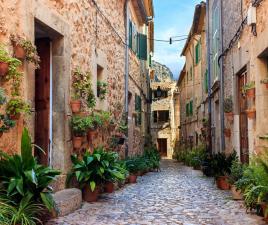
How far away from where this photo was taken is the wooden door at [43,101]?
6961 millimetres

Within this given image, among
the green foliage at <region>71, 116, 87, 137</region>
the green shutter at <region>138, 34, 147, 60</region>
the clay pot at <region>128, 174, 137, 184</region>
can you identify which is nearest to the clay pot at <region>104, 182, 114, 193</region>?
the green foliage at <region>71, 116, 87, 137</region>

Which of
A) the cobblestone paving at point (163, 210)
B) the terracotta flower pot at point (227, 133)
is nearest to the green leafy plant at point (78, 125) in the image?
the cobblestone paving at point (163, 210)

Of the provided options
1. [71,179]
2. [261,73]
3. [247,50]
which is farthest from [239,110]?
[71,179]

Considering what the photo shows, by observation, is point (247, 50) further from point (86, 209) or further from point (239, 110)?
point (86, 209)

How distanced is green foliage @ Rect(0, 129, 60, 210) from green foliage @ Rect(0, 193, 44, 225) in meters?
0.07

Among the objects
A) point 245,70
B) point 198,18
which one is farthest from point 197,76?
point 245,70

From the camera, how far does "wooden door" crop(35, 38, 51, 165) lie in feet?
22.8

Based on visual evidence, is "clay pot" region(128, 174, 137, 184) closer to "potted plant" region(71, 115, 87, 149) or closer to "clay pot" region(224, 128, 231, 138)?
"clay pot" region(224, 128, 231, 138)

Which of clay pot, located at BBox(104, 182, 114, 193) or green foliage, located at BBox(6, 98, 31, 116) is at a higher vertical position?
green foliage, located at BBox(6, 98, 31, 116)

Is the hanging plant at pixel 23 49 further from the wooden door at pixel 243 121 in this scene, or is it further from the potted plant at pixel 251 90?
the wooden door at pixel 243 121

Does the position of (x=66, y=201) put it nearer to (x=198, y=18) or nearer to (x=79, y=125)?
(x=79, y=125)

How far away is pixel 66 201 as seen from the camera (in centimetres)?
589

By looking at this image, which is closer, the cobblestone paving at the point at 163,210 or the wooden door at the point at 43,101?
the cobblestone paving at the point at 163,210

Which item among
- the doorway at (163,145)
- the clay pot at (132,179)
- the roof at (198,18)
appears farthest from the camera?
the doorway at (163,145)
